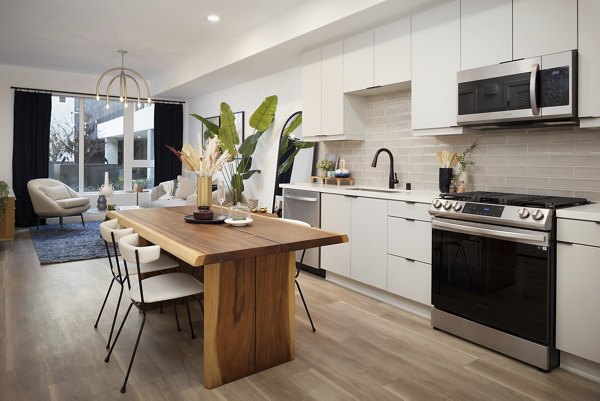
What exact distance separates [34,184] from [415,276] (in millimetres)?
6410

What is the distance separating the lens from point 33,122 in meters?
7.61

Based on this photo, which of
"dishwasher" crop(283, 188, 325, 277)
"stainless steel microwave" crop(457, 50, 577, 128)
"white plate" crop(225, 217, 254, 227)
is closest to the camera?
"stainless steel microwave" crop(457, 50, 577, 128)

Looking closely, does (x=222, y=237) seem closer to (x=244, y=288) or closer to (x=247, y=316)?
(x=244, y=288)

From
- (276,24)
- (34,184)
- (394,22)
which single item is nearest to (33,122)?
(34,184)

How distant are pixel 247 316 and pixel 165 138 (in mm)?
7170

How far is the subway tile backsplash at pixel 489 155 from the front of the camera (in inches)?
117

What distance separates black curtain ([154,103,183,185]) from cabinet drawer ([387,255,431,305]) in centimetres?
643

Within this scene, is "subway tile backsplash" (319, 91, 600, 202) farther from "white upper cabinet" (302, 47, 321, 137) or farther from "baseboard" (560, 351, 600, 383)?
"baseboard" (560, 351, 600, 383)

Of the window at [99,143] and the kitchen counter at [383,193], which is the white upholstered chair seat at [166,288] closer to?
the kitchen counter at [383,193]

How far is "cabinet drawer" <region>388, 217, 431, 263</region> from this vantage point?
336 cm

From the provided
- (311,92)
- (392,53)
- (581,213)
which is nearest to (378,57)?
(392,53)

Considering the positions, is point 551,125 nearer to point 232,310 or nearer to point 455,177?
point 455,177

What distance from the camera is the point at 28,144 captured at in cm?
758

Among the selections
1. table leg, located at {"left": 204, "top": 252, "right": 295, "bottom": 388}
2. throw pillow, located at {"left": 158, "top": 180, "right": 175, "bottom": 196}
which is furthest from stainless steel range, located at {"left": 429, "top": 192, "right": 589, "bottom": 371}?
throw pillow, located at {"left": 158, "top": 180, "right": 175, "bottom": 196}
